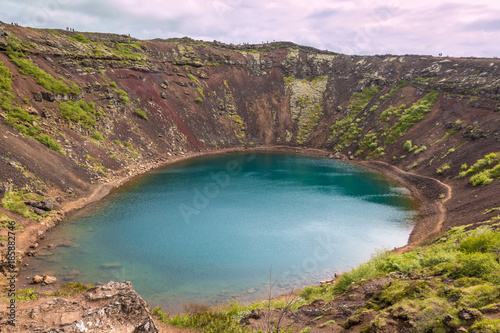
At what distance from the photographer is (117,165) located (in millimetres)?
51125

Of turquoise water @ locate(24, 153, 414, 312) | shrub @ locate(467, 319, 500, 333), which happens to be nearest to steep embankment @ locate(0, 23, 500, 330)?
turquoise water @ locate(24, 153, 414, 312)

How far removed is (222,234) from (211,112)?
5242 centimetres

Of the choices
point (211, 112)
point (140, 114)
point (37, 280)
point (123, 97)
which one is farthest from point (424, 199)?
point (123, 97)

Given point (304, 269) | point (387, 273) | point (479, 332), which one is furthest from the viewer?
point (304, 269)

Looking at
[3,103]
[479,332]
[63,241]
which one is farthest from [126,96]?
[479,332]

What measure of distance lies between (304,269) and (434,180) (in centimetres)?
3150

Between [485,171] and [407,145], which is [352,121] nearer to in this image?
[407,145]

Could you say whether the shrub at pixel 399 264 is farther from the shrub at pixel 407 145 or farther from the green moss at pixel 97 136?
the green moss at pixel 97 136

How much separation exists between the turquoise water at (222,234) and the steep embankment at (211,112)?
4245 millimetres

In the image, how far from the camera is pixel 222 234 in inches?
1356

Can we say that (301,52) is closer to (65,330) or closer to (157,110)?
(157,110)

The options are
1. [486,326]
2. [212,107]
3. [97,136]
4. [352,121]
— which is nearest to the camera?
[486,326]

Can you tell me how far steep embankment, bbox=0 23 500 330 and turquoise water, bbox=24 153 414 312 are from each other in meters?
4.24

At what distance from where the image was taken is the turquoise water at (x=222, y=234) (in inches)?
1022
